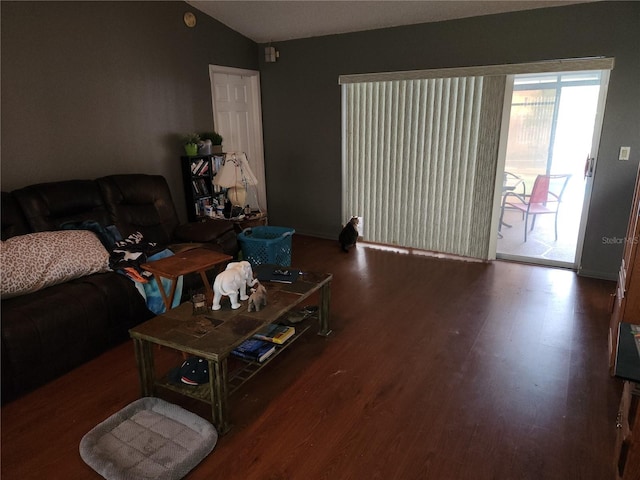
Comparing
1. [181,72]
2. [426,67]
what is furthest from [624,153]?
[181,72]

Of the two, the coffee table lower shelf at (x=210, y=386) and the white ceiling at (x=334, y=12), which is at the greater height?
the white ceiling at (x=334, y=12)

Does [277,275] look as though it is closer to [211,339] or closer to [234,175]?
[211,339]

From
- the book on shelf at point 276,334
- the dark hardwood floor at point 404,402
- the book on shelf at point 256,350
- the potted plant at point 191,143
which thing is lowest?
the dark hardwood floor at point 404,402

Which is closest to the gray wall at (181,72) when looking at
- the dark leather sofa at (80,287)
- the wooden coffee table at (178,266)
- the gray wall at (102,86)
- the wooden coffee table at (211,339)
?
the gray wall at (102,86)

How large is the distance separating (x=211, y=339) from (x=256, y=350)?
409 mm

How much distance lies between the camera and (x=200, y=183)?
4.28 metres

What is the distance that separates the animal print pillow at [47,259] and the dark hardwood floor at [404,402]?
55cm

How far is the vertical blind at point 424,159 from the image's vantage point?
4.00 m

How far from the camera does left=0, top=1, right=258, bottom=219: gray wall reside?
116 inches

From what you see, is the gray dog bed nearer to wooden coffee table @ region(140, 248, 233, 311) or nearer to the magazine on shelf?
wooden coffee table @ region(140, 248, 233, 311)

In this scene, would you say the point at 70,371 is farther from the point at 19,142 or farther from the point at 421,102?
the point at 421,102

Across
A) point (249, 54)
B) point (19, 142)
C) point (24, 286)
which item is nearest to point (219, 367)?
point (24, 286)

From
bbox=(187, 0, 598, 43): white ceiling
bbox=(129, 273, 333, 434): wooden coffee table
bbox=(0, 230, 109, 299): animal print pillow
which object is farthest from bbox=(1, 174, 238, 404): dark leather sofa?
bbox=(187, 0, 598, 43): white ceiling

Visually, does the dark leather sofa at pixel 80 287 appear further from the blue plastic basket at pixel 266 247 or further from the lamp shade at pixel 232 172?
the lamp shade at pixel 232 172
